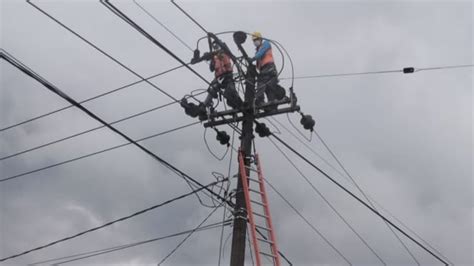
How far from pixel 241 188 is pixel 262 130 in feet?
4.87

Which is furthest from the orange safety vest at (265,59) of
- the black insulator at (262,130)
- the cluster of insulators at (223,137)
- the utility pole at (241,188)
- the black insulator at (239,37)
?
the cluster of insulators at (223,137)

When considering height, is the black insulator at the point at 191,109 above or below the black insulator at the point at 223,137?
above

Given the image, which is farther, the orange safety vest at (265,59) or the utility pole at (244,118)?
the orange safety vest at (265,59)

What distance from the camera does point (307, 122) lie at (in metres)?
11.5

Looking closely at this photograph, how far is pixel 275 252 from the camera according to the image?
32.8ft

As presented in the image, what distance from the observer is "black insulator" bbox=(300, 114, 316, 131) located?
11.5 metres

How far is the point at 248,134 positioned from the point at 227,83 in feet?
3.88

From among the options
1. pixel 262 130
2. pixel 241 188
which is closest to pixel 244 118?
pixel 262 130

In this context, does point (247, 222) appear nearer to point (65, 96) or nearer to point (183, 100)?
point (183, 100)

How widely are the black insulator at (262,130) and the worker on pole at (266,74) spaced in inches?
18.6

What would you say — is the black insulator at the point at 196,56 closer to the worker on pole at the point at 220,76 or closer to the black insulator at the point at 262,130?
the worker on pole at the point at 220,76

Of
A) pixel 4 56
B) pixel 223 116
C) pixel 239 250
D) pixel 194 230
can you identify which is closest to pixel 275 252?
pixel 239 250

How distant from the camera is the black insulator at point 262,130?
11484mm

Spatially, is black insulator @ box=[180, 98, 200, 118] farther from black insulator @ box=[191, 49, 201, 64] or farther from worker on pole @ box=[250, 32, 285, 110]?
worker on pole @ box=[250, 32, 285, 110]
